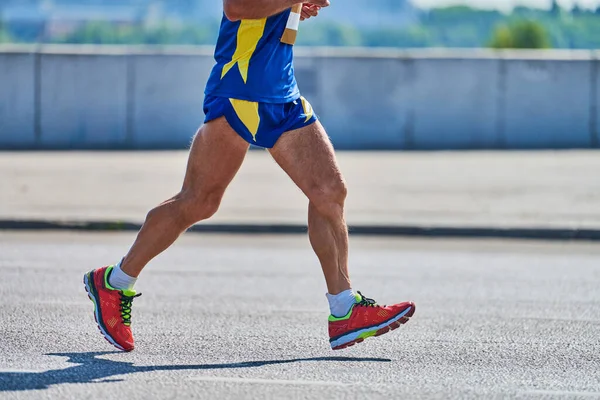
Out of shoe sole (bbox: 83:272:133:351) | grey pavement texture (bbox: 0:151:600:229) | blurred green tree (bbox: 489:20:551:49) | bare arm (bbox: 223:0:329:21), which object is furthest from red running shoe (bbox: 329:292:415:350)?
blurred green tree (bbox: 489:20:551:49)

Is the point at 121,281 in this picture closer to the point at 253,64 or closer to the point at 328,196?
the point at 328,196

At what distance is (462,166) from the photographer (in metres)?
21.4

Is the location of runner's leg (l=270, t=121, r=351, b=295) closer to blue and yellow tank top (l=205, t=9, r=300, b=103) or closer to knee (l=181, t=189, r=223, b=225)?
blue and yellow tank top (l=205, t=9, r=300, b=103)

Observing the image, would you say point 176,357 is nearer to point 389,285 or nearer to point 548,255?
point 389,285

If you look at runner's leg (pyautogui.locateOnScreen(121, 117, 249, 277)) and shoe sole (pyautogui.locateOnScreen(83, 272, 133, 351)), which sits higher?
runner's leg (pyautogui.locateOnScreen(121, 117, 249, 277))

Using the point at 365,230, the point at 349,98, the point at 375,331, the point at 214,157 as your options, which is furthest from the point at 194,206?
the point at 349,98

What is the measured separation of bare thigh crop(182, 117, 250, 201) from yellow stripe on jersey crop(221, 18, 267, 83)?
259 millimetres

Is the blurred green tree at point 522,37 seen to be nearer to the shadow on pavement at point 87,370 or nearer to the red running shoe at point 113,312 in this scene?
the red running shoe at point 113,312

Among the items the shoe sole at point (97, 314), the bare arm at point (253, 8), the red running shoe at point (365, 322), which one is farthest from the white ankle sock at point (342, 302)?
the bare arm at point (253, 8)

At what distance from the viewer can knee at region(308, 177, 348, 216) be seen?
5.96 m

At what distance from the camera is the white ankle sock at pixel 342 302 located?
607 cm

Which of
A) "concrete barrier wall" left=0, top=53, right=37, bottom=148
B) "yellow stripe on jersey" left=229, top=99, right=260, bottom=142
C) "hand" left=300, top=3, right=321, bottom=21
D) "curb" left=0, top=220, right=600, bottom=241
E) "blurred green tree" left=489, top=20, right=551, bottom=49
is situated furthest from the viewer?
"blurred green tree" left=489, top=20, right=551, bottom=49

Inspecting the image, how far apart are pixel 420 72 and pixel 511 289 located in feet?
59.7

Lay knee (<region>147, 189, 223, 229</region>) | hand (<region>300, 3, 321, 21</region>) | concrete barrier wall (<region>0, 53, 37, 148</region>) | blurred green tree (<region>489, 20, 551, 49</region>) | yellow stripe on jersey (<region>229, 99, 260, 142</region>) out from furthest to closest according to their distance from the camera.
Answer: blurred green tree (<region>489, 20, 551, 49</region>)
concrete barrier wall (<region>0, 53, 37, 148</region>)
hand (<region>300, 3, 321, 21</region>)
knee (<region>147, 189, 223, 229</region>)
yellow stripe on jersey (<region>229, 99, 260, 142</region>)
